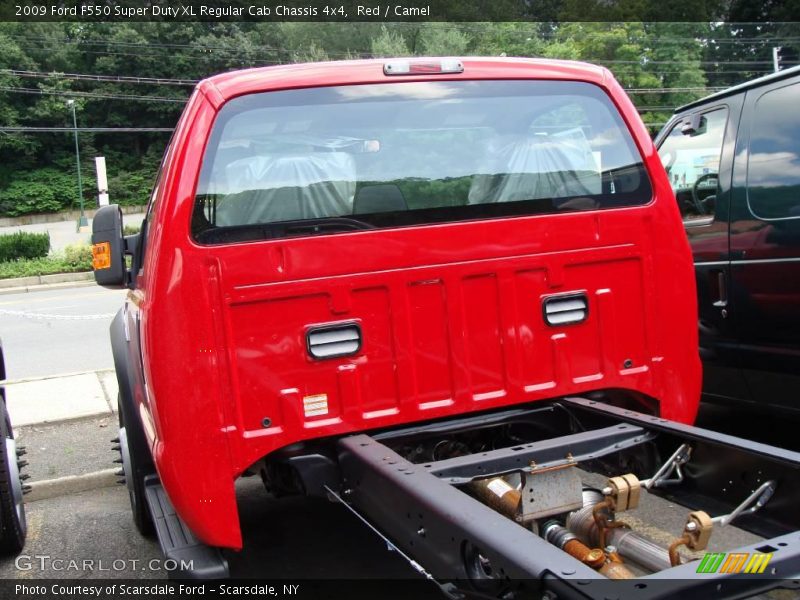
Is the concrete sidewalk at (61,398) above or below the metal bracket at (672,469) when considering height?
below

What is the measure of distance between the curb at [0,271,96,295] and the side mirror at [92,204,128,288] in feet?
67.6

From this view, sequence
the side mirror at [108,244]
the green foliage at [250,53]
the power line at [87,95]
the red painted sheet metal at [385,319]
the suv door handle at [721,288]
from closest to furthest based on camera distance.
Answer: the red painted sheet metal at [385,319], the side mirror at [108,244], the suv door handle at [721,288], the green foliage at [250,53], the power line at [87,95]

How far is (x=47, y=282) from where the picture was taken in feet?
79.3

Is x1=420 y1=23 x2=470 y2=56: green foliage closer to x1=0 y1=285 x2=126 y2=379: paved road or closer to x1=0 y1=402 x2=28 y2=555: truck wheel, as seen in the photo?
x1=0 y1=285 x2=126 y2=379: paved road

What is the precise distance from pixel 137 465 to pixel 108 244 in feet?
3.74

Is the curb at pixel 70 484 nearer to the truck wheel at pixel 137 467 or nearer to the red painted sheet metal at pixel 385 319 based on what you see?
the truck wheel at pixel 137 467

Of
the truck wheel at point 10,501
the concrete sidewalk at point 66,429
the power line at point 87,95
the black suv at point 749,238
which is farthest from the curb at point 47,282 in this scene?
the power line at point 87,95

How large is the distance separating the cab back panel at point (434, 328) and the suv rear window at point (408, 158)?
11 cm

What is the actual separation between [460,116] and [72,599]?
2.86 metres

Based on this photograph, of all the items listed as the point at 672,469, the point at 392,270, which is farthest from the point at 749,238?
the point at 392,270

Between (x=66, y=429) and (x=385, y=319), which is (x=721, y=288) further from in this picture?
(x=66, y=429)

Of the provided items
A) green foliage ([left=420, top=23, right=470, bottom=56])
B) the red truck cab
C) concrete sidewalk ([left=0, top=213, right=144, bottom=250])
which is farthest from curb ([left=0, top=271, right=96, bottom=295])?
green foliage ([left=420, top=23, right=470, bottom=56])

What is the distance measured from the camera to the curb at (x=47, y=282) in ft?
75.9

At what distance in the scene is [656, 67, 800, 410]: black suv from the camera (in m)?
4.36
